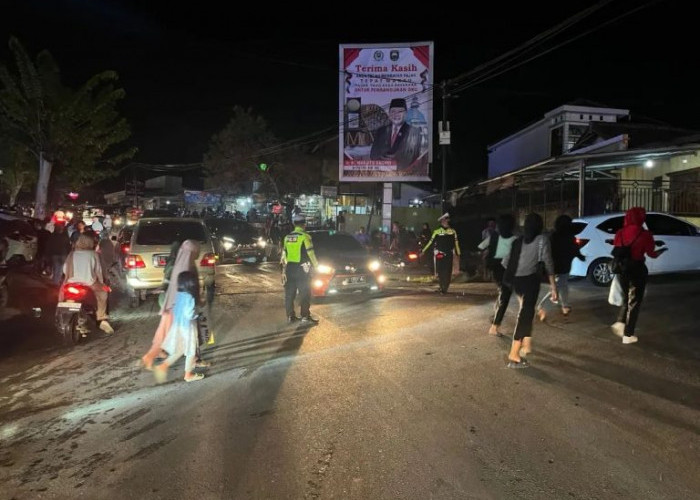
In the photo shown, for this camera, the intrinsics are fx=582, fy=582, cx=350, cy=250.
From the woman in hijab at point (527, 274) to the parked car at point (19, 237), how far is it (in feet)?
41.8

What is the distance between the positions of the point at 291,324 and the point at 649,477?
6.30 m

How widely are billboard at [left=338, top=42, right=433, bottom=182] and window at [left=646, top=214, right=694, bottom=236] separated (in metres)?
10.8

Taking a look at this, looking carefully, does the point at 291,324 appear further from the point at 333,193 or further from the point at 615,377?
the point at 333,193

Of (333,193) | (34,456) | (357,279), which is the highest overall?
(333,193)

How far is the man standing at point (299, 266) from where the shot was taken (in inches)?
372

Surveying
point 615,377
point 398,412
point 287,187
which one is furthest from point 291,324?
point 287,187

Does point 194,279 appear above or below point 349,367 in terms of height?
above

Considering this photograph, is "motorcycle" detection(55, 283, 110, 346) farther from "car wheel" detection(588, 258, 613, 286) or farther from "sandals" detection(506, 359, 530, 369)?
"car wheel" detection(588, 258, 613, 286)

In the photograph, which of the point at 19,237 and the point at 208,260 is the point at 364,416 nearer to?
the point at 208,260

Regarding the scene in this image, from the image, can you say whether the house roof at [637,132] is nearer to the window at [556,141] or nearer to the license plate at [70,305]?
the window at [556,141]

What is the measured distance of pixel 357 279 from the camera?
38.8ft

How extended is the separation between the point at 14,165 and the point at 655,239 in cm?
2744

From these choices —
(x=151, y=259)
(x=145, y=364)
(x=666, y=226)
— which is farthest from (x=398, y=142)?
(x=145, y=364)

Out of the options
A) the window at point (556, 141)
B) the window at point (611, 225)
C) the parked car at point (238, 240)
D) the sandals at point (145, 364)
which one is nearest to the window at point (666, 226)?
the window at point (611, 225)
